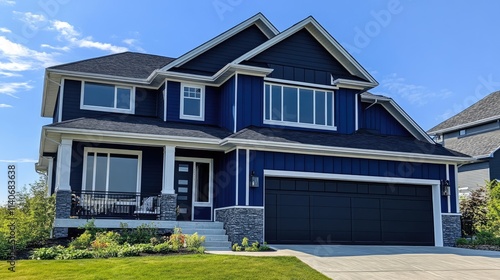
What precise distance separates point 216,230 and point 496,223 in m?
11.2

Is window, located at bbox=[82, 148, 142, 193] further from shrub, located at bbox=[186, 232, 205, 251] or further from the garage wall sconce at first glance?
the garage wall sconce

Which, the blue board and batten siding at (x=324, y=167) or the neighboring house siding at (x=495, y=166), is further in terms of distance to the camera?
the neighboring house siding at (x=495, y=166)

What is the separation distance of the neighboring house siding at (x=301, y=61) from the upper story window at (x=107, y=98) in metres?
5.27

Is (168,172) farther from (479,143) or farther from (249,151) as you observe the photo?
(479,143)

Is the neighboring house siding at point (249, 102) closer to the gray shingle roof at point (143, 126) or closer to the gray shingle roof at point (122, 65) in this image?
the gray shingle roof at point (143, 126)

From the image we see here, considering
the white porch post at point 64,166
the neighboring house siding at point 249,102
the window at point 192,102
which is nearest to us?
the white porch post at point 64,166

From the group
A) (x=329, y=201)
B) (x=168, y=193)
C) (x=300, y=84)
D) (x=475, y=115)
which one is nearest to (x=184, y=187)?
(x=168, y=193)

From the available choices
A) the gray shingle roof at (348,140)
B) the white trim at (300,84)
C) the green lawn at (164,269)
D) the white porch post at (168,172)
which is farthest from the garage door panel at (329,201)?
the green lawn at (164,269)

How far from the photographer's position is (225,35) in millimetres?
20234

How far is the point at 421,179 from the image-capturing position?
60.4 feet

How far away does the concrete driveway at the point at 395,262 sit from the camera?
11531 mm

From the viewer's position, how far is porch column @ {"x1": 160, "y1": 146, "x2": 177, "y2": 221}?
16297 millimetres

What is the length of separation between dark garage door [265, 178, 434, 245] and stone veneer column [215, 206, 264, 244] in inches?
28.4

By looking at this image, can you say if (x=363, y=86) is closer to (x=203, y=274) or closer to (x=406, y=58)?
(x=406, y=58)
